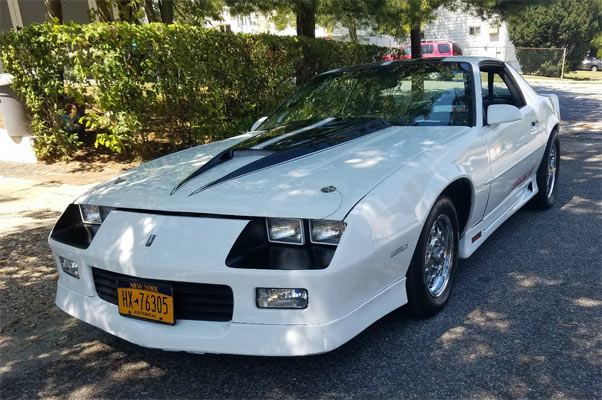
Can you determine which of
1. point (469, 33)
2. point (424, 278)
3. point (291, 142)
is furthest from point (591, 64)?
point (424, 278)

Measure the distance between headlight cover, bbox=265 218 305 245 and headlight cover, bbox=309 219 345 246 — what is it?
0.17 feet

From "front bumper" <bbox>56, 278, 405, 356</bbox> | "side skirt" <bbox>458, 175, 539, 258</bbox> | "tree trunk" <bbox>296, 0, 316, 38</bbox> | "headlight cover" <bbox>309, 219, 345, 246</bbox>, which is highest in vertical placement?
"tree trunk" <bbox>296, 0, 316, 38</bbox>


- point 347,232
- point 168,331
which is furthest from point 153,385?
point 347,232

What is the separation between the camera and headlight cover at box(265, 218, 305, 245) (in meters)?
2.38

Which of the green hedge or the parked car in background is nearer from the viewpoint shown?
the green hedge

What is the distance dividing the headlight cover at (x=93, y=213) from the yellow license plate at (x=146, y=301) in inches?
18.9

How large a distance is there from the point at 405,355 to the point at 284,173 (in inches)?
44.4

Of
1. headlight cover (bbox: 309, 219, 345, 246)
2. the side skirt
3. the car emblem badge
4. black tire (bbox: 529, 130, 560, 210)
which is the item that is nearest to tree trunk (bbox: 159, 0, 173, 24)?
black tire (bbox: 529, 130, 560, 210)

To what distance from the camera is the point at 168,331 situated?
2.37m

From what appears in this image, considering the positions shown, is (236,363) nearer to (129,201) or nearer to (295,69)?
(129,201)

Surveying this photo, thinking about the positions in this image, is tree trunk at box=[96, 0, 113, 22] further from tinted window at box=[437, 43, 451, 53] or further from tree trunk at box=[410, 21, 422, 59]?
tinted window at box=[437, 43, 451, 53]

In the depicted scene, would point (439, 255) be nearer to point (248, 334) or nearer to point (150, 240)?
point (248, 334)

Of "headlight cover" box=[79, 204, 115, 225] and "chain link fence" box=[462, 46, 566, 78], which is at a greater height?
"headlight cover" box=[79, 204, 115, 225]

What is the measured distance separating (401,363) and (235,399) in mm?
833
